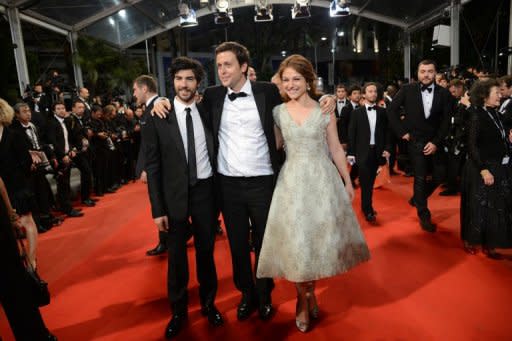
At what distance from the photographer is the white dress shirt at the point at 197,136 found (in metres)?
2.43

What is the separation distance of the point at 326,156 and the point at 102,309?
1.98 metres

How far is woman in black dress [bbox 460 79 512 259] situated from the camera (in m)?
3.34

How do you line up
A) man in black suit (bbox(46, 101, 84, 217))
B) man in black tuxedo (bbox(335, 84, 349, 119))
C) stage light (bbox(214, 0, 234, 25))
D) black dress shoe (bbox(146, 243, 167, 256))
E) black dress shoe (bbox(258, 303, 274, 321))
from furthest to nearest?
stage light (bbox(214, 0, 234, 25)), man in black tuxedo (bbox(335, 84, 349, 119)), man in black suit (bbox(46, 101, 84, 217)), black dress shoe (bbox(146, 243, 167, 256)), black dress shoe (bbox(258, 303, 274, 321))

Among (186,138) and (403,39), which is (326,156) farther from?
(403,39)

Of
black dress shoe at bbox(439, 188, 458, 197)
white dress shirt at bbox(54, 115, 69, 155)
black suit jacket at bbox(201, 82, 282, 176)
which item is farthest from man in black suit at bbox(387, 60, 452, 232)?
white dress shirt at bbox(54, 115, 69, 155)

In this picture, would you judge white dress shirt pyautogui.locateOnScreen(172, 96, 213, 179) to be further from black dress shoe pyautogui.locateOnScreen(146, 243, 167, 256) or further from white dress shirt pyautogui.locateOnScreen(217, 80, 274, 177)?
black dress shoe pyautogui.locateOnScreen(146, 243, 167, 256)

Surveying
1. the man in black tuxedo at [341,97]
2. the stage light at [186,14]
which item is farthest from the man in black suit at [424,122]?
the stage light at [186,14]

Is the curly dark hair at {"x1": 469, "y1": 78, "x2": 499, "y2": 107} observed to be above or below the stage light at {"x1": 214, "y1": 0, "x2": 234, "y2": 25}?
below

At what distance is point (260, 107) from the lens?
7.97 ft

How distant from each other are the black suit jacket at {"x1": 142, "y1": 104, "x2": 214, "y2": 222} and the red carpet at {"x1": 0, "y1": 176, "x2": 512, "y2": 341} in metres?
0.85

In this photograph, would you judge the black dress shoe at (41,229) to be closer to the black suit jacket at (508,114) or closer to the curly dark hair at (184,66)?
the curly dark hair at (184,66)

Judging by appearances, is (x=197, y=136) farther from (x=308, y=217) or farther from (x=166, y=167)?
(x=308, y=217)

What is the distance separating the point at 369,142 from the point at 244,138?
269 centimetres

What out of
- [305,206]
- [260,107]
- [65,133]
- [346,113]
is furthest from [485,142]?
[65,133]
